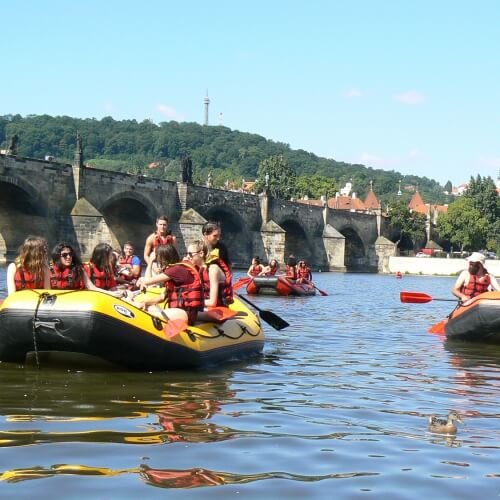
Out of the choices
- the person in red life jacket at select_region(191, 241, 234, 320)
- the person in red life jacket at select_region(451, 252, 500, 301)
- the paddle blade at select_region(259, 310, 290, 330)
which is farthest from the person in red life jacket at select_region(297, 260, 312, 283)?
the person in red life jacket at select_region(191, 241, 234, 320)

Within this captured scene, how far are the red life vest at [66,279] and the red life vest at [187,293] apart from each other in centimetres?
91

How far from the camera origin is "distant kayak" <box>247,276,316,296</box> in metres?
29.2

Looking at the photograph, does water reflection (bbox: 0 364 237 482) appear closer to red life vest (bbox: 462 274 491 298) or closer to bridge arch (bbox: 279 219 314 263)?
red life vest (bbox: 462 274 491 298)

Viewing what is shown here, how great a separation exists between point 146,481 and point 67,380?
4.00m

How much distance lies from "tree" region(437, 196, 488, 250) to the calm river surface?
9157 cm

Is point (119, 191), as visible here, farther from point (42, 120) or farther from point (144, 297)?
point (42, 120)

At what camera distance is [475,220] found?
102 m

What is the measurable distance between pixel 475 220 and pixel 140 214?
5425 centimetres

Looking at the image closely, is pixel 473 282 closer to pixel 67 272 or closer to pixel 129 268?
pixel 129 268

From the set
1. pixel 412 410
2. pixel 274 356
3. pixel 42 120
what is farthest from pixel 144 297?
pixel 42 120

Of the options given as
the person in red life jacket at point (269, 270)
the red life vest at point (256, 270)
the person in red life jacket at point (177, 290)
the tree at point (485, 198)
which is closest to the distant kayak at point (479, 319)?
the person in red life jacket at point (177, 290)

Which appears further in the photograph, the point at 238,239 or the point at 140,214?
the point at 238,239

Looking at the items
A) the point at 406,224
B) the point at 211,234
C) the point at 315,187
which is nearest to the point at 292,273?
the point at 211,234

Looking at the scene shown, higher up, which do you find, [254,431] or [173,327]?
[173,327]
